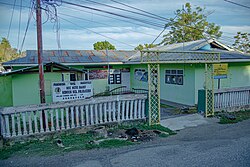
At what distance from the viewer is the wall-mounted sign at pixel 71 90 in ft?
25.9

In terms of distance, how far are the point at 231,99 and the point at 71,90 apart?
7.71m

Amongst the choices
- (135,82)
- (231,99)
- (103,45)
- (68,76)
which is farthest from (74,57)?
(103,45)

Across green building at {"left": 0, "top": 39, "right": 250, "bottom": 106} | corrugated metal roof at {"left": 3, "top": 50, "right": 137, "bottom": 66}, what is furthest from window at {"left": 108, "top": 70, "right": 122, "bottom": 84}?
corrugated metal roof at {"left": 3, "top": 50, "right": 137, "bottom": 66}

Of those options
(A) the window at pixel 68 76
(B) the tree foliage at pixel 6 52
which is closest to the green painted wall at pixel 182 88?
(A) the window at pixel 68 76

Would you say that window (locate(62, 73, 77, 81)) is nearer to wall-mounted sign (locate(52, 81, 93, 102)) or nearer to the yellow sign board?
wall-mounted sign (locate(52, 81, 93, 102))

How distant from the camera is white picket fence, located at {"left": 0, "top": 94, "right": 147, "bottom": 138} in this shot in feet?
22.2

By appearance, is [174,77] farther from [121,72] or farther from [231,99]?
[121,72]

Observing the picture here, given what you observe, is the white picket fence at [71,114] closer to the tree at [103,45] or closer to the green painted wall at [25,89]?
the green painted wall at [25,89]

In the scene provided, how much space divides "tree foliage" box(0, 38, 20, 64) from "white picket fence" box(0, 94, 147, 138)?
42.5 meters

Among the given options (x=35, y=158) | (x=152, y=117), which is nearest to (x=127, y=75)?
(x=152, y=117)

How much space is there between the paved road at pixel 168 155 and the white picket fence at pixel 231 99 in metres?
3.51

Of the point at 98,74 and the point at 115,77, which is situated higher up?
the point at 98,74

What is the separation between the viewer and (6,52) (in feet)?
160

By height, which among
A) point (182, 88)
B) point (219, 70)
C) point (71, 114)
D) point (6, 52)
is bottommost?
point (71, 114)
